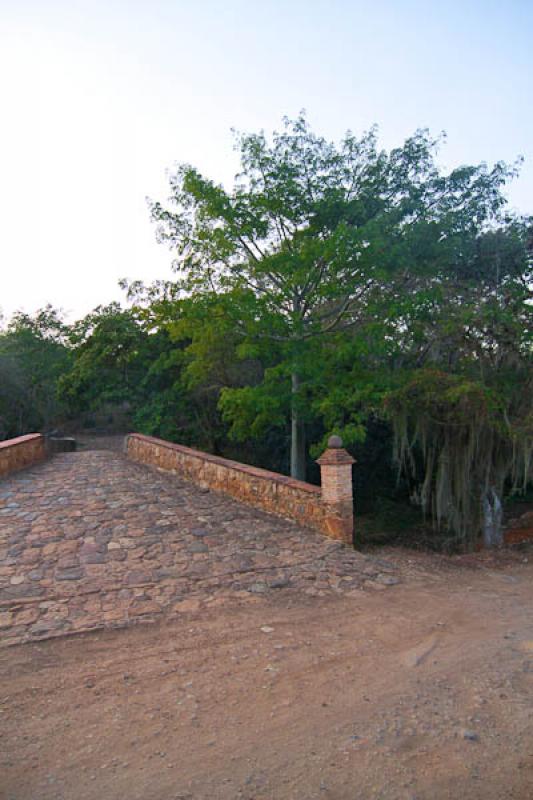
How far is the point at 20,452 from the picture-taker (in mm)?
11023

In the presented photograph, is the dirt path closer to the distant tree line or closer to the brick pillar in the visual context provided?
the brick pillar

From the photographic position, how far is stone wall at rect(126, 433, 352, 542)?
7.91 metres

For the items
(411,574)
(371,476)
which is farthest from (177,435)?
(411,574)

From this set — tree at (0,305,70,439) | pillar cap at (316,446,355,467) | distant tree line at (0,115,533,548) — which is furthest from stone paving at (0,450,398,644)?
tree at (0,305,70,439)

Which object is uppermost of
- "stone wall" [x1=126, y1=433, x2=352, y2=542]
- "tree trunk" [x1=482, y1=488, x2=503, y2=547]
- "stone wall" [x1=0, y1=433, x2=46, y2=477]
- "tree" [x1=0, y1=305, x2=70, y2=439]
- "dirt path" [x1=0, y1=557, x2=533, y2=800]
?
"tree" [x1=0, y1=305, x2=70, y2=439]

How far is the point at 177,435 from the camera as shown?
15883 mm

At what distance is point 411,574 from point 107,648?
409 centimetres

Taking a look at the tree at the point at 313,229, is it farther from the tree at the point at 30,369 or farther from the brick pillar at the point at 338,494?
the tree at the point at 30,369

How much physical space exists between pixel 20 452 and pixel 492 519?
381 inches

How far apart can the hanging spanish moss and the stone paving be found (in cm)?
325

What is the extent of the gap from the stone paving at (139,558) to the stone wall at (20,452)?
2.82ft

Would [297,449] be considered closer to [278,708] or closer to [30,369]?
[278,708]

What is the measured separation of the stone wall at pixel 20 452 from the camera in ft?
34.0

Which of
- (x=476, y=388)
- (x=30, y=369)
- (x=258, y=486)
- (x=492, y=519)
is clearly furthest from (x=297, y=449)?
(x=30, y=369)
